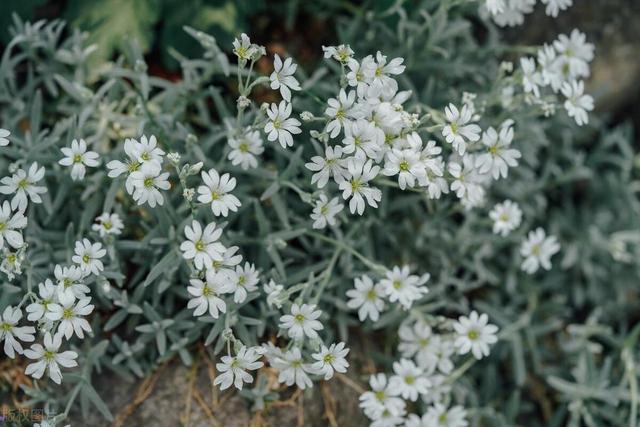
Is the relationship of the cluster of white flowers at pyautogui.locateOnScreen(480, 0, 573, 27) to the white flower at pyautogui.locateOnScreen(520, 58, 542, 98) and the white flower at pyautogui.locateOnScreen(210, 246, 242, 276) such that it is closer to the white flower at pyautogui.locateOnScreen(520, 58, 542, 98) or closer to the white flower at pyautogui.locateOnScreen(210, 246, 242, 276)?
the white flower at pyautogui.locateOnScreen(520, 58, 542, 98)

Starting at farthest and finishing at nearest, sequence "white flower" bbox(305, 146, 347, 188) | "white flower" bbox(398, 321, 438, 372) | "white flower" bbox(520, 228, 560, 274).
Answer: "white flower" bbox(520, 228, 560, 274) → "white flower" bbox(398, 321, 438, 372) → "white flower" bbox(305, 146, 347, 188)

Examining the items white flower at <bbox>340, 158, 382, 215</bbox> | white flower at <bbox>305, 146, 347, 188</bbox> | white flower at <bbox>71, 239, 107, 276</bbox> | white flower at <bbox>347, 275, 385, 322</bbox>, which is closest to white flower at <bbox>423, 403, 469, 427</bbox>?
white flower at <bbox>347, 275, 385, 322</bbox>

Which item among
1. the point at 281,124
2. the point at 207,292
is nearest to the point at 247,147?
the point at 281,124

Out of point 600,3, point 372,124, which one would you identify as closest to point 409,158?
point 372,124

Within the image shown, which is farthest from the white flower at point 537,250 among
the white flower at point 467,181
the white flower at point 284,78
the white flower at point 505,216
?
the white flower at point 284,78

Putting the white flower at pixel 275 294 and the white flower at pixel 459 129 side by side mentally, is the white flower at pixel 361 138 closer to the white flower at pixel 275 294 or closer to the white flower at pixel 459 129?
the white flower at pixel 459 129

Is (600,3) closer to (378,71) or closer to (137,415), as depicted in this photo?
(378,71)

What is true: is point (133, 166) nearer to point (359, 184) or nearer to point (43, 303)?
point (43, 303)
